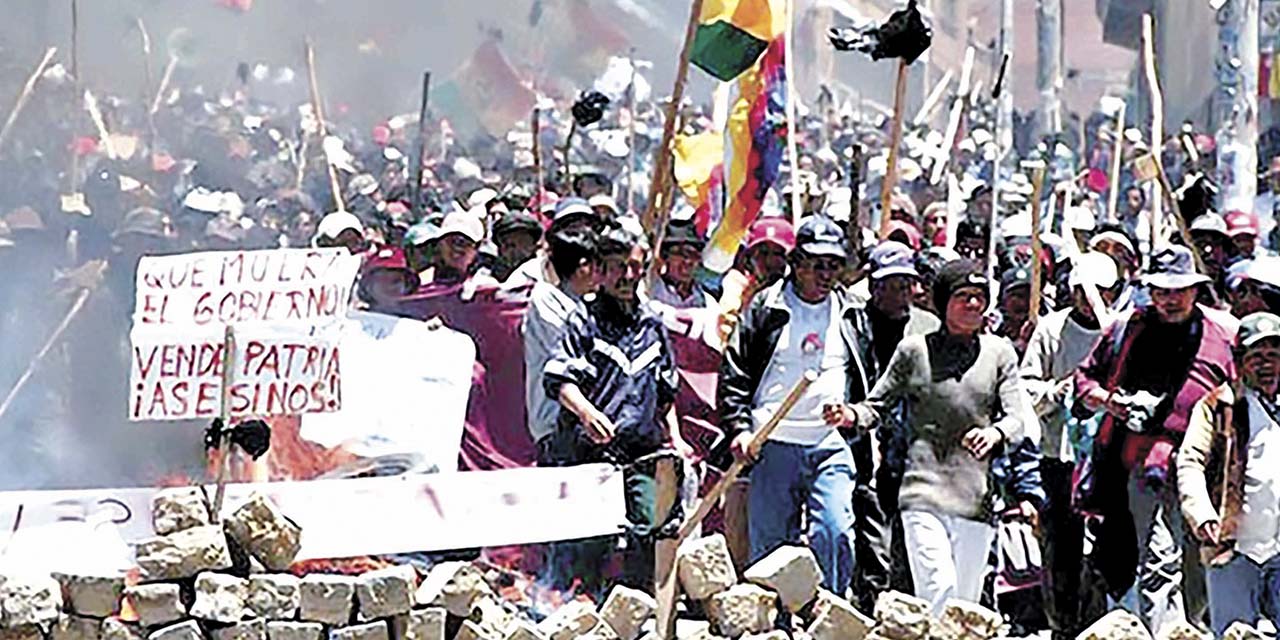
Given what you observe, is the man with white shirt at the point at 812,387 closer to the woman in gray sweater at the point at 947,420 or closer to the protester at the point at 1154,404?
the woman in gray sweater at the point at 947,420

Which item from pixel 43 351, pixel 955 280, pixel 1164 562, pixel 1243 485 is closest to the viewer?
pixel 1243 485

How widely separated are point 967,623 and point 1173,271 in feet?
6.54

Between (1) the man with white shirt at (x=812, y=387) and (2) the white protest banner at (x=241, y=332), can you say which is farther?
(1) the man with white shirt at (x=812, y=387)

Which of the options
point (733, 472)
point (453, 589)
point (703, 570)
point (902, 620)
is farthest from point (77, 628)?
point (902, 620)

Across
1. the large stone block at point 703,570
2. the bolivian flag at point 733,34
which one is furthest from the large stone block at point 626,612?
the bolivian flag at point 733,34

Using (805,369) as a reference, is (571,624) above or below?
below

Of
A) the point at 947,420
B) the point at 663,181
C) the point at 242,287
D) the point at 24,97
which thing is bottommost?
the point at 947,420

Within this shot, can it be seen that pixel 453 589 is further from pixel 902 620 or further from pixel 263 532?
pixel 902 620

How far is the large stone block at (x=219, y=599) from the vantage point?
22.4 feet

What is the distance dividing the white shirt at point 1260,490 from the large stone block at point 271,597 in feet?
9.71

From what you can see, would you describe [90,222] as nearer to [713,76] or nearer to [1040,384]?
[713,76]

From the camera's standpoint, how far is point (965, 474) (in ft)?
26.9

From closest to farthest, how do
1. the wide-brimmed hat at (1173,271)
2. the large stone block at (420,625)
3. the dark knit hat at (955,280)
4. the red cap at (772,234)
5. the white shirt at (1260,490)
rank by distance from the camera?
the large stone block at (420,625) < the white shirt at (1260,490) < the dark knit hat at (955,280) < the wide-brimmed hat at (1173,271) < the red cap at (772,234)

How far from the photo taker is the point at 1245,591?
304 inches
